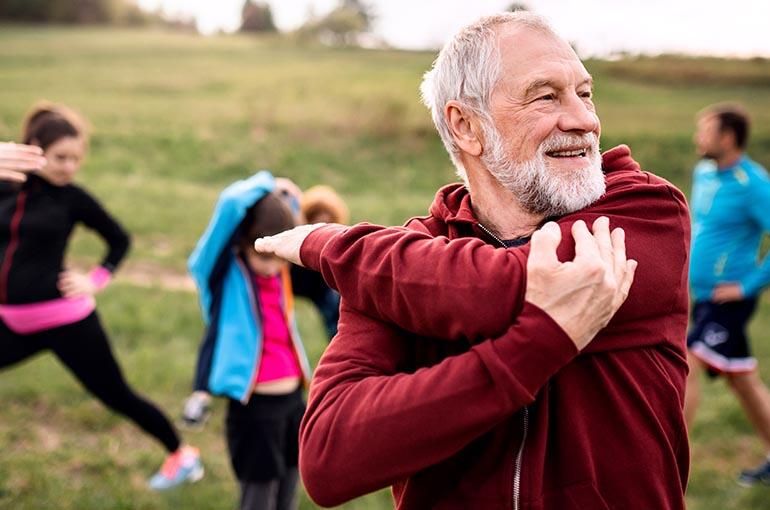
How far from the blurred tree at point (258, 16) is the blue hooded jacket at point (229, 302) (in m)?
49.5

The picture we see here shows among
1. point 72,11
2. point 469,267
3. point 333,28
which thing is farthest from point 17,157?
point 72,11

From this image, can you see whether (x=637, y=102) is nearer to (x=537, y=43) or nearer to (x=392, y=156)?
(x=392, y=156)

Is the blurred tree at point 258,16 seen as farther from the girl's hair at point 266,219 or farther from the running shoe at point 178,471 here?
the girl's hair at point 266,219

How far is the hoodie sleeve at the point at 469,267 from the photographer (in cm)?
139

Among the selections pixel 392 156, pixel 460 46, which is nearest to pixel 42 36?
pixel 392 156

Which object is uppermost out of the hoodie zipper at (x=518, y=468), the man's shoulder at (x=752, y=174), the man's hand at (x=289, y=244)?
the man's hand at (x=289, y=244)

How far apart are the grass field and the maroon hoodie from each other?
0.92m

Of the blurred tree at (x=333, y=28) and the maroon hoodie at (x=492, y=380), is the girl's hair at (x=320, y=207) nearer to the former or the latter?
the maroon hoodie at (x=492, y=380)

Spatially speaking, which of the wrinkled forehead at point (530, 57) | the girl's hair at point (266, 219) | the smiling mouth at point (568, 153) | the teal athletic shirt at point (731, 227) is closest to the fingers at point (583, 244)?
the smiling mouth at point (568, 153)

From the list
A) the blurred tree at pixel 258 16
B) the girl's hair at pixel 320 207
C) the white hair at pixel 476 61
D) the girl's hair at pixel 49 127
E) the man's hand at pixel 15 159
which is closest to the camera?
the white hair at pixel 476 61

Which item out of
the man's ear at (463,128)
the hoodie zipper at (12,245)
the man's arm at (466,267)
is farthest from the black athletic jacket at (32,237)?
the man's ear at (463,128)

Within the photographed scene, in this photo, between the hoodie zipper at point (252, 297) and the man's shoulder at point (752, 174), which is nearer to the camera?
the hoodie zipper at point (252, 297)

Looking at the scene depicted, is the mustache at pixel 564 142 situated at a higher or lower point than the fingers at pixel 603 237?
higher

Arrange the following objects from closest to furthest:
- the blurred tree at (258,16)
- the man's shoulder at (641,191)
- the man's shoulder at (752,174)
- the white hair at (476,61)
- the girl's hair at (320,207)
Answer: the man's shoulder at (641,191) < the white hair at (476,61) < the girl's hair at (320,207) < the man's shoulder at (752,174) < the blurred tree at (258,16)
